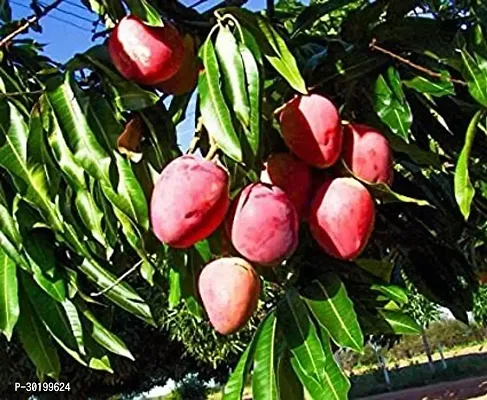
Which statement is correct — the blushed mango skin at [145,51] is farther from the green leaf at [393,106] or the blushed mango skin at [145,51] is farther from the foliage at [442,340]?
the foliage at [442,340]

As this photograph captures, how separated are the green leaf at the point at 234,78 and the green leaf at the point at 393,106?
7.1 inches

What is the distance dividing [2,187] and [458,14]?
573 millimetres

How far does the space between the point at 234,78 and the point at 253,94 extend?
2 centimetres

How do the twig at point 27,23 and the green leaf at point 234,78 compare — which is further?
the twig at point 27,23

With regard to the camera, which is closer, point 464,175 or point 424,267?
point 464,175

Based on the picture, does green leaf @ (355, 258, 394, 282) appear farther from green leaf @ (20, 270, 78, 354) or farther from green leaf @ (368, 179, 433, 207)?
green leaf @ (20, 270, 78, 354)

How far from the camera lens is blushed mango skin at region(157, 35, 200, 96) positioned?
69cm

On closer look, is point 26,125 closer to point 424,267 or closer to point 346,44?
point 346,44

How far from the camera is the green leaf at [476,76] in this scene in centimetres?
71

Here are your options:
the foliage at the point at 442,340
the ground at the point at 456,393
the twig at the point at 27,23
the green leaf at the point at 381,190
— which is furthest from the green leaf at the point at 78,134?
the foliage at the point at 442,340

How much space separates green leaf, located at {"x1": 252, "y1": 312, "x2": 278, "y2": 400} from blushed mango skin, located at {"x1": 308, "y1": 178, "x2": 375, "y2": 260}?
9 cm

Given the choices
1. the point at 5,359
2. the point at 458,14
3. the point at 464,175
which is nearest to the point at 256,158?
the point at 464,175

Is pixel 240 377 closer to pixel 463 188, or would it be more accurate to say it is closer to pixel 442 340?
pixel 463 188

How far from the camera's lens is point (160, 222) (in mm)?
602
